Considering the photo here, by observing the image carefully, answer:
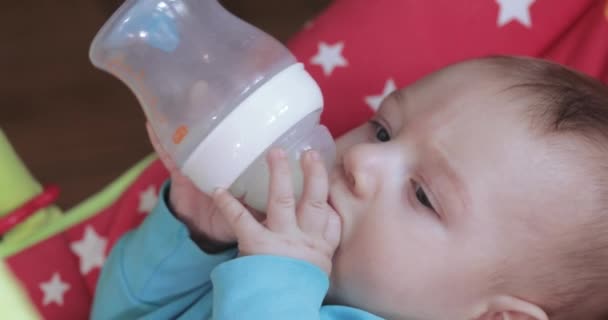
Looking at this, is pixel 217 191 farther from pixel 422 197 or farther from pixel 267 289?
pixel 422 197

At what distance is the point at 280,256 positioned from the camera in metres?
0.73

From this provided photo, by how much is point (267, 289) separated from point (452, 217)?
0.20 m

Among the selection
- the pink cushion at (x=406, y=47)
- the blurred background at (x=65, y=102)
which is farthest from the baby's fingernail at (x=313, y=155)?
the blurred background at (x=65, y=102)

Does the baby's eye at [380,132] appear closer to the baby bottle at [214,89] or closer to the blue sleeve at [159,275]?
the baby bottle at [214,89]

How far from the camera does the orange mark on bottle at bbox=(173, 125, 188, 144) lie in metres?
0.72

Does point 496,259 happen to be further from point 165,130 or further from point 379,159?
point 165,130

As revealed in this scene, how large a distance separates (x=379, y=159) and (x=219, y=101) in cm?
17

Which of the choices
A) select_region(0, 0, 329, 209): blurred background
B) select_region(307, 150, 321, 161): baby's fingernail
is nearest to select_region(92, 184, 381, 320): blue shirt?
select_region(307, 150, 321, 161): baby's fingernail

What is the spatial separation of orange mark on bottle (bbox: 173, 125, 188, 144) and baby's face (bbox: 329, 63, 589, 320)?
0.54 feet

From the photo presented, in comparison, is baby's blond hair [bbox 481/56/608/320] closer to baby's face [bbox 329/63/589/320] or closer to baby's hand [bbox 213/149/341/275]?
baby's face [bbox 329/63/589/320]

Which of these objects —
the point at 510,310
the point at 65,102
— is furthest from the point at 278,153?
the point at 65,102

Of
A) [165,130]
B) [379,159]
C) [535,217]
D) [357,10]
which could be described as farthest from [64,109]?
[535,217]

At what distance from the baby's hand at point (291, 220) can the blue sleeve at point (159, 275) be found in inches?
6.5

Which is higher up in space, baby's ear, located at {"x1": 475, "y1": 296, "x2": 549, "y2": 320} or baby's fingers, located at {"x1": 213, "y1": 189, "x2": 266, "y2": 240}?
baby's fingers, located at {"x1": 213, "y1": 189, "x2": 266, "y2": 240}
